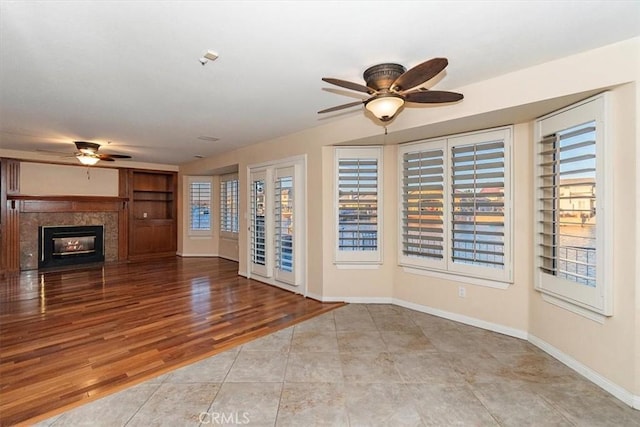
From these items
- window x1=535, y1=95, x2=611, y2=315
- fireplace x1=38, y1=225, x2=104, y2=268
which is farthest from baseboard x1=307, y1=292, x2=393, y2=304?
fireplace x1=38, y1=225, x2=104, y2=268

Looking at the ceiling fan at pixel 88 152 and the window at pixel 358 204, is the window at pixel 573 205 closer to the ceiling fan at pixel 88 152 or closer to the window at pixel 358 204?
the window at pixel 358 204

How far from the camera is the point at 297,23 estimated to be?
6.41 feet

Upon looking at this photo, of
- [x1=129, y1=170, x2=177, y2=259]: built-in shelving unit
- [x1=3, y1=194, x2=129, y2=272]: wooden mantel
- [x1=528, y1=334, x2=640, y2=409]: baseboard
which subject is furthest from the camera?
[x1=129, y1=170, x2=177, y2=259]: built-in shelving unit

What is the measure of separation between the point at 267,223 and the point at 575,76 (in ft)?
14.2

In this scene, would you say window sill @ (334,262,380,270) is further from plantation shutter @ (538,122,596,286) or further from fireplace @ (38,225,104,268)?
fireplace @ (38,225,104,268)

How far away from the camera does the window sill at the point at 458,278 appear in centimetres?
332

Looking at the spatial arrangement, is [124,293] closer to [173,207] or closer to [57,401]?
[57,401]

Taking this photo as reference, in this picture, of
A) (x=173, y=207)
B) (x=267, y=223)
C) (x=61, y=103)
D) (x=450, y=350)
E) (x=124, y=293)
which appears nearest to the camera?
(x=450, y=350)

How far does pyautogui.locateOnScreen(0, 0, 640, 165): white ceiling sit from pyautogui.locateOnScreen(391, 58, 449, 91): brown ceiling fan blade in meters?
0.26

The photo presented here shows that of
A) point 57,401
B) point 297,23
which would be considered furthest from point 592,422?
point 57,401

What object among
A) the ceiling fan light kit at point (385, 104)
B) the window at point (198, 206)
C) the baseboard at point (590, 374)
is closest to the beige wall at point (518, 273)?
the baseboard at point (590, 374)

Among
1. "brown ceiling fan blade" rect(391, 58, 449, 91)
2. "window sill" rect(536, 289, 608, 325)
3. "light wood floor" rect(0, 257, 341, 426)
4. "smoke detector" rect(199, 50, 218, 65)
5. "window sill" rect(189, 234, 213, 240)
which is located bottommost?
"light wood floor" rect(0, 257, 341, 426)

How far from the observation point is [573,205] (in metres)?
2.57

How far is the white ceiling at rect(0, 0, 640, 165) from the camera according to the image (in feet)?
5.99
